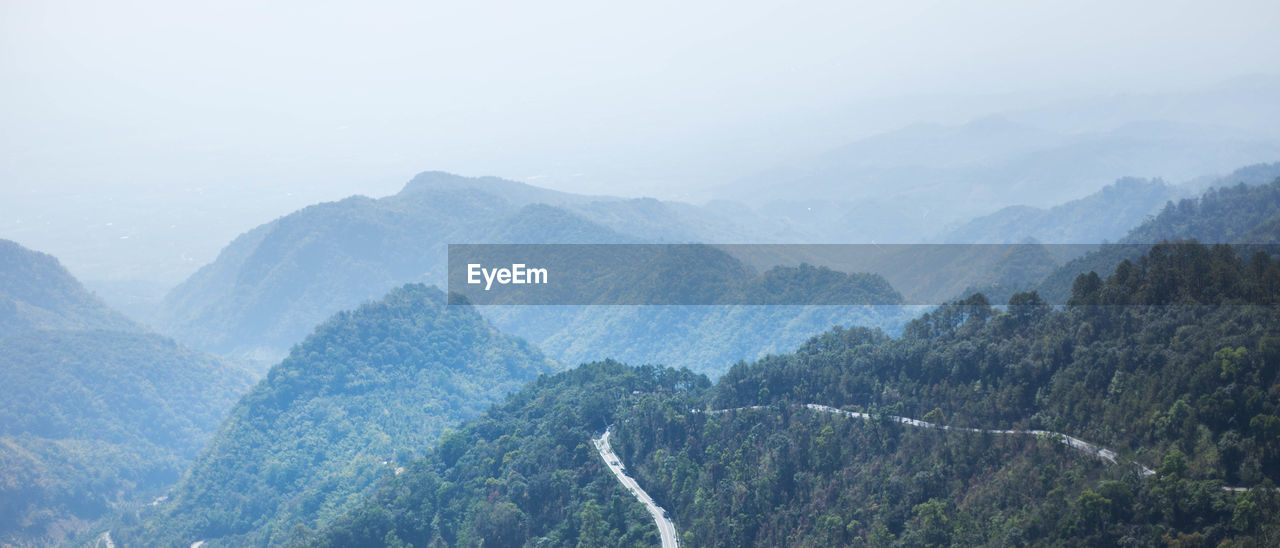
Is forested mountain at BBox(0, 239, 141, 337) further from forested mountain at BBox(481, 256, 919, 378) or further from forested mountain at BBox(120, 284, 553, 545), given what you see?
forested mountain at BBox(481, 256, 919, 378)

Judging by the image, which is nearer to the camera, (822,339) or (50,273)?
(822,339)

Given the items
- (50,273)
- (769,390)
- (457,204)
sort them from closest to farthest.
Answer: (769,390)
(50,273)
(457,204)

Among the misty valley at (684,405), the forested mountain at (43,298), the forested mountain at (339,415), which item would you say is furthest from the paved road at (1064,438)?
the forested mountain at (43,298)

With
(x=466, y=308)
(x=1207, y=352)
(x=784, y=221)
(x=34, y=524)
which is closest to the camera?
(x=1207, y=352)

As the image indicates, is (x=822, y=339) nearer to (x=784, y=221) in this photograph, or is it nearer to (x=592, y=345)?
(x=592, y=345)

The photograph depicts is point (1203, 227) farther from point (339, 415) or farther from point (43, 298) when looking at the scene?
point (43, 298)

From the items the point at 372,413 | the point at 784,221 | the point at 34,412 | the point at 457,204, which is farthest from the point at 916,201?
the point at 34,412

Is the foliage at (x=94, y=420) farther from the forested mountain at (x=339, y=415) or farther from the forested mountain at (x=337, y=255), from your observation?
the forested mountain at (x=337, y=255)
